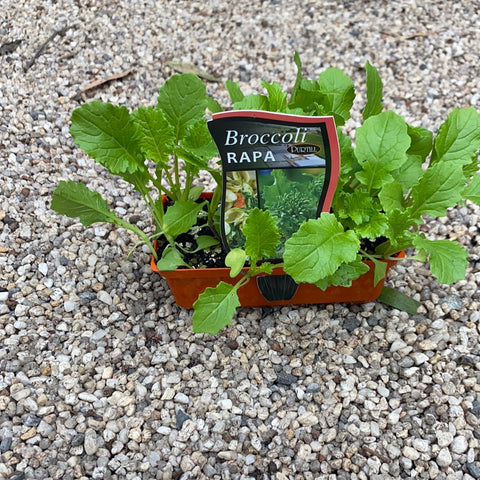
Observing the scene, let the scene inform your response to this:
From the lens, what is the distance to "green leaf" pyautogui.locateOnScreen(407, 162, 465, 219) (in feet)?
4.14

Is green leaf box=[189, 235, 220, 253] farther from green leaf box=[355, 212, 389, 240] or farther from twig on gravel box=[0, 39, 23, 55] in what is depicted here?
twig on gravel box=[0, 39, 23, 55]

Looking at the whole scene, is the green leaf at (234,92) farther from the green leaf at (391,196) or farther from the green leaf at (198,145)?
the green leaf at (391,196)

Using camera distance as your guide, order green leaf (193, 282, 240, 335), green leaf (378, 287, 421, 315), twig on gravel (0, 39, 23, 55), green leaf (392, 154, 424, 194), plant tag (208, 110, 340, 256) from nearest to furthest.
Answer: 1. plant tag (208, 110, 340, 256)
2. green leaf (193, 282, 240, 335)
3. green leaf (392, 154, 424, 194)
4. green leaf (378, 287, 421, 315)
5. twig on gravel (0, 39, 23, 55)

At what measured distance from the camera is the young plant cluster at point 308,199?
1.24 metres

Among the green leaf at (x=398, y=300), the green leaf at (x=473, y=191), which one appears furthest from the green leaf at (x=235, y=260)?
the green leaf at (x=473, y=191)

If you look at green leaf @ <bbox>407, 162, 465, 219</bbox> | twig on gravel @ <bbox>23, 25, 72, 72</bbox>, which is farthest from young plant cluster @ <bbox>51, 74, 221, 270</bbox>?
twig on gravel @ <bbox>23, 25, 72, 72</bbox>

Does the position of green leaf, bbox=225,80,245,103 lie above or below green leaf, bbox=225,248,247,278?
above

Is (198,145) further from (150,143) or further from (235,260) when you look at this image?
(235,260)

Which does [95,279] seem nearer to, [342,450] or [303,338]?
[303,338]

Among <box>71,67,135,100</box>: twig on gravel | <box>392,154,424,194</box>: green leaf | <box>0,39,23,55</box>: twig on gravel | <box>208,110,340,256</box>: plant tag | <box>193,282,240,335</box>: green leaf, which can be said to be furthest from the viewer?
<box>0,39,23,55</box>: twig on gravel

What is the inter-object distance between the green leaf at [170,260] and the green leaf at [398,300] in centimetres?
56

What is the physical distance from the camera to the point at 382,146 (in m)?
1.28

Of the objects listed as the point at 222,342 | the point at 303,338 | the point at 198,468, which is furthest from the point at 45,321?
the point at 303,338

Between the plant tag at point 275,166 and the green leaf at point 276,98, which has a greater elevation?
the green leaf at point 276,98
